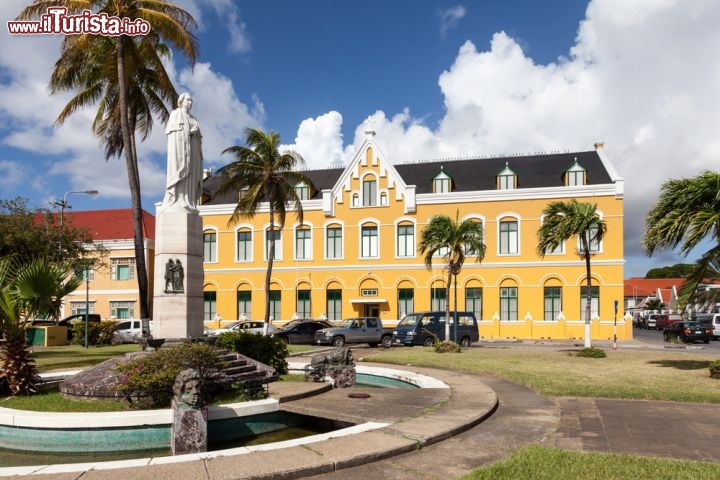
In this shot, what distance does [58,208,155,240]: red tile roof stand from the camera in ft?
152

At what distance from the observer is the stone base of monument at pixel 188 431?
7.63m

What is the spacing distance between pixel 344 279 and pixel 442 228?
1459cm

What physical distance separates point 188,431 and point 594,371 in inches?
527

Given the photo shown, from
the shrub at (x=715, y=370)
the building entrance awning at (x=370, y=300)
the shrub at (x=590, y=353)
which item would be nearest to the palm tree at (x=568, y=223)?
the shrub at (x=590, y=353)

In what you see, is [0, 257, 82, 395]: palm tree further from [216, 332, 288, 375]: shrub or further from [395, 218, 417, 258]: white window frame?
[395, 218, 417, 258]: white window frame

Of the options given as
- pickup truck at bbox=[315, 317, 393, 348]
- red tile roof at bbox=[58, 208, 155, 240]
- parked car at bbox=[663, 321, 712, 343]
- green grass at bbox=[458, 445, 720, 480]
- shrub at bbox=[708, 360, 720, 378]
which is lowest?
parked car at bbox=[663, 321, 712, 343]

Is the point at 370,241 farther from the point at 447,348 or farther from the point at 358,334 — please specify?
the point at 447,348

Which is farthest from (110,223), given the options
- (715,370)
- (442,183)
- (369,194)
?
(715,370)

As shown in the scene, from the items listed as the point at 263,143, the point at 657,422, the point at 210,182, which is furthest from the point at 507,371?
the point at 210,182

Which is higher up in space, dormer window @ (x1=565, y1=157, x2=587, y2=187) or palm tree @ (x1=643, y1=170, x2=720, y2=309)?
dormer window @ (x1=565, y1=157, x2=587, y2=187)

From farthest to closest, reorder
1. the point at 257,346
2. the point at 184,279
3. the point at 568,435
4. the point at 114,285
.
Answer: the point at 114,285
the point at 257,346
the point at 184,279
the point at 568,435

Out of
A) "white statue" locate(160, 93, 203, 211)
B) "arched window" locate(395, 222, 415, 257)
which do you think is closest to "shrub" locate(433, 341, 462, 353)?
"white statue" locate(160, 93, 203, 211)

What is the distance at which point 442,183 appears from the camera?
39906 millimetres

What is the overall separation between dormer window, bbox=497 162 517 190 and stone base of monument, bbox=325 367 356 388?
93.5 ft
